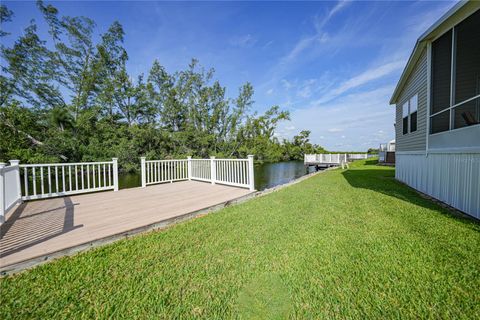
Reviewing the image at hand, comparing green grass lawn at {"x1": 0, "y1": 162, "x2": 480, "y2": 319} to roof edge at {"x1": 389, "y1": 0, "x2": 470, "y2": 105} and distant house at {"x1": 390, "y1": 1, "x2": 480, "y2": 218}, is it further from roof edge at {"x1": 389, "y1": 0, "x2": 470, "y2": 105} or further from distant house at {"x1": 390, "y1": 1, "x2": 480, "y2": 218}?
roof edge at {"x1": 389, "y1": 0, "x2": 470, "y2": 105}

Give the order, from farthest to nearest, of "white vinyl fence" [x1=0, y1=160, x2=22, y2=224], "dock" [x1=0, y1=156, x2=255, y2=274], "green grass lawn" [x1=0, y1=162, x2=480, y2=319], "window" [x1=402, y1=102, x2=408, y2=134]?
"window" [x1=402, y1=102, x2=408, y2=134] → "white vinyl fence" [x1=0, y1=160, x2=22, y2=224] → "dock" [x1=0, y1=156, x2=255, y2=274] → "green grass lawn" [x1=0, y1=162, x2=480, y2=319]

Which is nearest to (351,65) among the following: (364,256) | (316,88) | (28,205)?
(316,88)

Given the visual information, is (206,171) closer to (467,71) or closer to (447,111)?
(447,111)

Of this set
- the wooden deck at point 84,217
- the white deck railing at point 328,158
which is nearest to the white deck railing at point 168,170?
the wooden deck at point 84,217

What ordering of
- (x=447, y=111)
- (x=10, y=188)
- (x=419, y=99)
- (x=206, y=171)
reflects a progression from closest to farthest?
1. (x=10, y=188)
2. (x=447, y=111)
3. (x=419, y=99)
4. (x=206, y=171)

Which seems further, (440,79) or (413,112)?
(413,112)

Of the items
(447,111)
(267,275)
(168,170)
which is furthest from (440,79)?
(168,170)

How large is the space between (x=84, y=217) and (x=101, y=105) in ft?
48.2

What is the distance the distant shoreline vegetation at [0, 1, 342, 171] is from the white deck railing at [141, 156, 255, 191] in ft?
28.2

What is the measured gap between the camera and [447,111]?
15.0 ft

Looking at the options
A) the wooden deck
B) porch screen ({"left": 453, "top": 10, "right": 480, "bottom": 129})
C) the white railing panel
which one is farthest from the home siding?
the wooden deck

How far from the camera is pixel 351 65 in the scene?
9.83 m

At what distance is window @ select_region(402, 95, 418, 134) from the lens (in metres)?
6.17

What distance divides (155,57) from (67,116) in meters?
8.47
